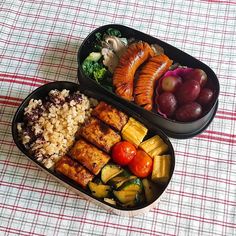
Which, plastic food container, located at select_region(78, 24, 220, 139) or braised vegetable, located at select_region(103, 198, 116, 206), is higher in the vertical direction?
plastic food container, located at select_region(78, 24, 220, 139)

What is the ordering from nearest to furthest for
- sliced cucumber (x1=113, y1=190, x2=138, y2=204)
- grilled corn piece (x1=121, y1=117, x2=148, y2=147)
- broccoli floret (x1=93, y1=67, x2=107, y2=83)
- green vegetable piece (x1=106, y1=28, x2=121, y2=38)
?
1. sliced cucumber (x1=113, y1=190, x2=138, y2=204)
2. grilled corn piece (x1=121, y1=117, x2=148, y2=147)
3. broccoli floret (x1=93, y1=67, x2=107, y2=83)
4. green vegetable piece (x1=106, y1=28, x2=121, y2=38)

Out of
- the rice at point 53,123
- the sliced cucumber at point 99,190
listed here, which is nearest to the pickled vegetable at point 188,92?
the rice at point 53,123

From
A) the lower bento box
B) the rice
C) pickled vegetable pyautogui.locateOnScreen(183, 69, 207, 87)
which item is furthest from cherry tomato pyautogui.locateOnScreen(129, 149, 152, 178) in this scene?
pickled vegetable pyautogui.locateOnScreen(183, 69, 207, 87)

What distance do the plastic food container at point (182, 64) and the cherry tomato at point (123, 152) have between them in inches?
5.6

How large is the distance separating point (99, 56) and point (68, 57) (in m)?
0.16

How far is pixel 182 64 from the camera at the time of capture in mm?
1751

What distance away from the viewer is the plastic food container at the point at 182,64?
1.56 m

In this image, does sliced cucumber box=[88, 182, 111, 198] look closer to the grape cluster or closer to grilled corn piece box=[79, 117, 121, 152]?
grilled corn piece box=[79, 117, 121, 152]

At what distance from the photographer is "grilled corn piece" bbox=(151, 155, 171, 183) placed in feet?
4.79

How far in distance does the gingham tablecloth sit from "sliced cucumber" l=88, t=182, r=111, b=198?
66mm

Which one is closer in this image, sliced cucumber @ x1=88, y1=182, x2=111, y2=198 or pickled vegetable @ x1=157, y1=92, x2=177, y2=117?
sliced cucumber @ x1=88, y1=182, x2=111, y2=198

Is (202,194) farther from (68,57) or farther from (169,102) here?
(68,57)

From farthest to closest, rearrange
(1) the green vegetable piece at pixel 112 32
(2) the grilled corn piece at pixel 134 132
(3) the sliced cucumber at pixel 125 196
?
(1) the green vegetable piece at pixel 112 32
(2) the grilled corn piece at pixel 134 132
(3) the sliced cucumber at pixel 125 196

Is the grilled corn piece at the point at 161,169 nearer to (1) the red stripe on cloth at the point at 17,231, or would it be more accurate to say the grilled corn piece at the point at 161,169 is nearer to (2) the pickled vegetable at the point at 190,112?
(2) the pickled vegetable at the point at 190,112
